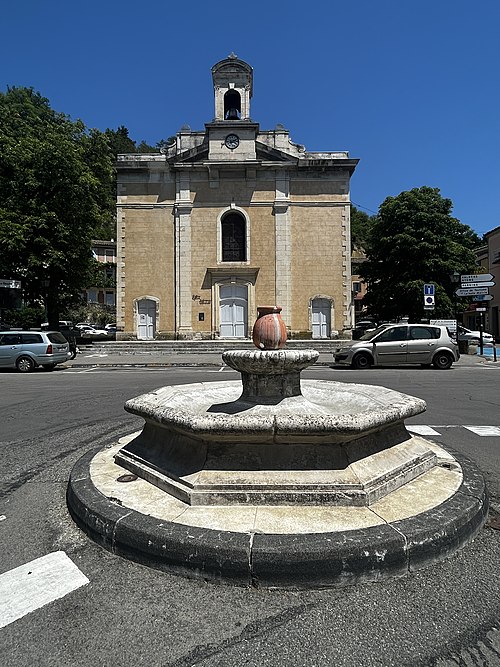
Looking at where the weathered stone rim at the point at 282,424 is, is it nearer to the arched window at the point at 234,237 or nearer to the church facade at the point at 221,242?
the church facade at the point at 221,242

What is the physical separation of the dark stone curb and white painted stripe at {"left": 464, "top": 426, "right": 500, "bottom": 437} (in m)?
3.78

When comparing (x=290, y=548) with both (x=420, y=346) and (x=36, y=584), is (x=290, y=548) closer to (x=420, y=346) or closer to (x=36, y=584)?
(x=36, y=584)

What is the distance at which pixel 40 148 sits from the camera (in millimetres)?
26359

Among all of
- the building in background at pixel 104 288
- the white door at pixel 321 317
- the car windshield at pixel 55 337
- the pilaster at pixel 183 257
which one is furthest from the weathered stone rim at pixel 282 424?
the building in background at pixel 104 288

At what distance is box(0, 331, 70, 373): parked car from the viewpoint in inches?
667

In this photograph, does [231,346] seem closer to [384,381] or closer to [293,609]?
[384,381]

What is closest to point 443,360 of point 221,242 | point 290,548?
point 290,548

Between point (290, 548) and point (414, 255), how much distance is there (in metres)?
30.2

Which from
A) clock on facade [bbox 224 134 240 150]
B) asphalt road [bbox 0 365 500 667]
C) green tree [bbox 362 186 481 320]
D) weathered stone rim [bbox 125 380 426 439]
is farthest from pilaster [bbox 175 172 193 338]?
weathered stone rim [bbox 125 380 426 439]

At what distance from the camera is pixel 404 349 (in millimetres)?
16375

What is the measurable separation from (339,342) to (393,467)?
902 inches

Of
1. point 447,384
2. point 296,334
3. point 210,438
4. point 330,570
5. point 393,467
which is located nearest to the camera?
point 330,570

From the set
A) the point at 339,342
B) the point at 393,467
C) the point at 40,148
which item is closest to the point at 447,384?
the point at 393,467

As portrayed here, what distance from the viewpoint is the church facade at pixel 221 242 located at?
2798 cm
